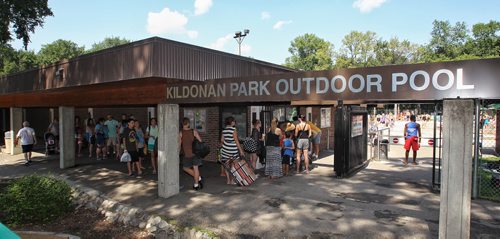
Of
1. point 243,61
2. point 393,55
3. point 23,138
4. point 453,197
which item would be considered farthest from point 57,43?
point 453,197

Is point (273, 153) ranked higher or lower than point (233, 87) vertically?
lower

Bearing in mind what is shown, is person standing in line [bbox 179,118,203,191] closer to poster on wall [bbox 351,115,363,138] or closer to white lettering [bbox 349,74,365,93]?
white lettering [bbox 349,74,365,93]

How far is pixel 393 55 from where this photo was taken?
51031 millimetres

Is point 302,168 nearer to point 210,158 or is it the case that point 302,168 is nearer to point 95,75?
point 210,158

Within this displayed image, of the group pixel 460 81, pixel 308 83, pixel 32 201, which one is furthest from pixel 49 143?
pixel 460 81

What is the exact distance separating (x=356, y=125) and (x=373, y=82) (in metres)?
5.73

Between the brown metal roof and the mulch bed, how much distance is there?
111 inches

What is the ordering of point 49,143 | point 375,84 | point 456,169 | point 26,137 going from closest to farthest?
point 456,169 < point 375,84 < point 26,137 < point 49,143

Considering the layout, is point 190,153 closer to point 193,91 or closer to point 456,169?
point 193,91

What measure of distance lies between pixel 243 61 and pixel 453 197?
17.6 feet

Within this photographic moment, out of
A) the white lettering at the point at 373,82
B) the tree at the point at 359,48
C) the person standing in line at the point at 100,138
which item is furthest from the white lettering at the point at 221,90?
the tree at the point at 359,48

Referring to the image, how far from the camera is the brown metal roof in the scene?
18.6ft

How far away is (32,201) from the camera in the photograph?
6465 millimetres

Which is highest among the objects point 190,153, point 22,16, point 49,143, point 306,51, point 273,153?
point 306,51
